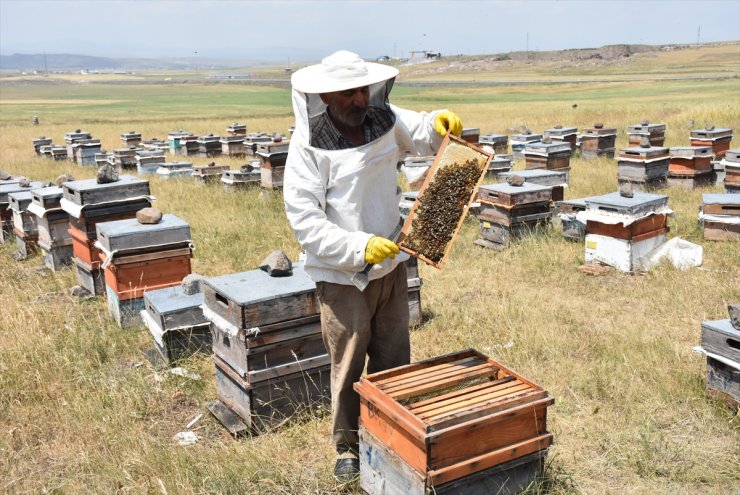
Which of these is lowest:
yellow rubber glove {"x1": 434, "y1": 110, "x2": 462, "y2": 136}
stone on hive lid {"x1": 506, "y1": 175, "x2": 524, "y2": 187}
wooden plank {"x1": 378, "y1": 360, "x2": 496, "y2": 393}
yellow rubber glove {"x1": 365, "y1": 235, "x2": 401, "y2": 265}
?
wooden plank {"x1": 378, "y1": 360, "x2": 496, "y2": 393}

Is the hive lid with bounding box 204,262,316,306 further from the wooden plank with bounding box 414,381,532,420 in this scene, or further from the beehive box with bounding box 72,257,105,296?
the beehive box with bounding box 72,257,105,296

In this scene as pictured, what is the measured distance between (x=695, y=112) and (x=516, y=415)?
88.1ft

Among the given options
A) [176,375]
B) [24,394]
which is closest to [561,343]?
[176,375]

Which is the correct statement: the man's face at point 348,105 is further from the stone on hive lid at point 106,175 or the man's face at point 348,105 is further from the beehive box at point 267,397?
the stone on hive lid at point 106,175

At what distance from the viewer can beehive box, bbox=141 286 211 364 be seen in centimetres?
568

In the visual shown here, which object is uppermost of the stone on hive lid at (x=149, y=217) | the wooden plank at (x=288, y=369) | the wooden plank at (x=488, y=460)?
the stone on hive lid at (x=149, y=217)

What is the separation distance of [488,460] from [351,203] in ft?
4.98

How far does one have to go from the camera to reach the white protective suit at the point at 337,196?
3.48m

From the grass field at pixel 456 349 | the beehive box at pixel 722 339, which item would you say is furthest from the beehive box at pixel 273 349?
the beehive box at pixel 722 339

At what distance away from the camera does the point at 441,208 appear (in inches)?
153

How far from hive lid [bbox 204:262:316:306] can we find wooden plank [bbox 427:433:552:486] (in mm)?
1837

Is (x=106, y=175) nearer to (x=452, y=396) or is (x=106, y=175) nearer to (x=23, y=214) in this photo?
(x=23, y=214)

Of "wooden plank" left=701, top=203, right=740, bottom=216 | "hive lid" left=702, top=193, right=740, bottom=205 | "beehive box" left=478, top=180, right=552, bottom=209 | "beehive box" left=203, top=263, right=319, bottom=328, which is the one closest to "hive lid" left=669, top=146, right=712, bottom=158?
"hive lid" left=702, top=193, right=740, bottom=205

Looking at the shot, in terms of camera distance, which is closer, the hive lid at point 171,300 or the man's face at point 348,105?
the man's face at point 348,105
